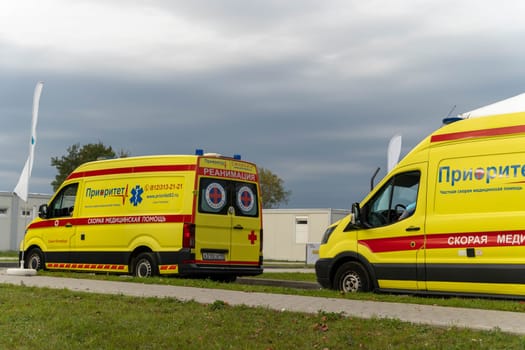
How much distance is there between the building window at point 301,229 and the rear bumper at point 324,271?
25931 millimetres

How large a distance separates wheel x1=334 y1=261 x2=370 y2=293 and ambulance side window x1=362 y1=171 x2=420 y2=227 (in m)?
0.78

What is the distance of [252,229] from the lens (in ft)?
51.5

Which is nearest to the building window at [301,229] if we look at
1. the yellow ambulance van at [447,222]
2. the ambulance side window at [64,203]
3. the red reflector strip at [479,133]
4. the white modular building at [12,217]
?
the white modular building at [12,217]

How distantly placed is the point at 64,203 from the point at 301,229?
2305 cm

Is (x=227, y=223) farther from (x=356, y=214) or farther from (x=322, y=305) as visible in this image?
(x=322, y=305)

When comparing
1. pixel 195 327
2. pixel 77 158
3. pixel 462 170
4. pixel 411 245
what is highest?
pixel 77 158

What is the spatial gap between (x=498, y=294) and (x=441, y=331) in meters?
3.23

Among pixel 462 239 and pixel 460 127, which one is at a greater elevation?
pixel 460 127

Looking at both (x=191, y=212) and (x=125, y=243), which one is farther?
(x=125, y=243)

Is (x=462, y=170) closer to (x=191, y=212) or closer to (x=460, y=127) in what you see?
(x=460, y=127)

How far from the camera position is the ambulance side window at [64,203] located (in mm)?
17000

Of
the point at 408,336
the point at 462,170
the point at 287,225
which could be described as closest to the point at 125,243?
the point at 462,170

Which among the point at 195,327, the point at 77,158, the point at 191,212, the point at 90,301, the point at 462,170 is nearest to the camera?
the point at 195,327

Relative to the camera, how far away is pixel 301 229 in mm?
39094
